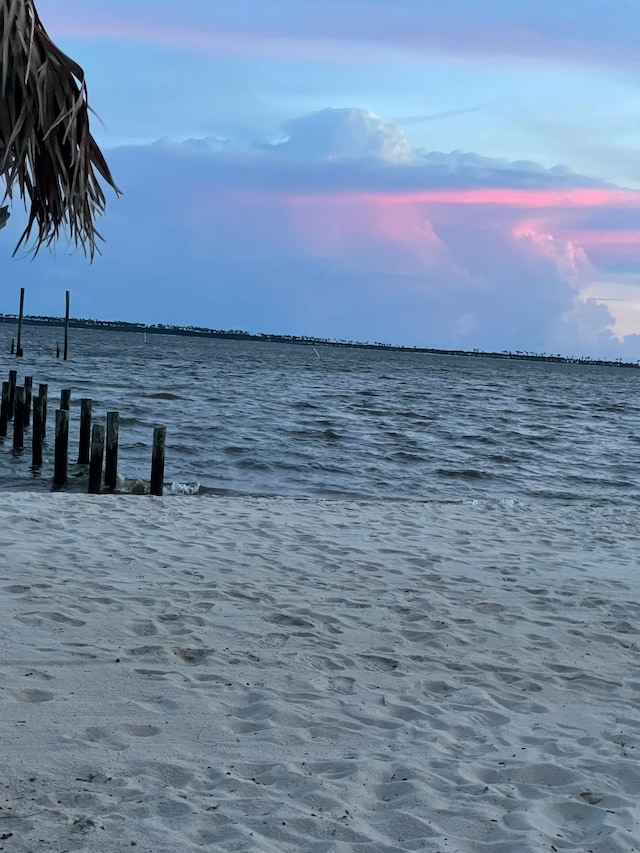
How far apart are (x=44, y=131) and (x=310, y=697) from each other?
3.34 meters

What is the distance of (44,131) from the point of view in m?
4.59

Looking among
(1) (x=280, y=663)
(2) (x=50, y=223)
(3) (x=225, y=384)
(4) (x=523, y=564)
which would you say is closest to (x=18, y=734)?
(1) (x=280, y=663)

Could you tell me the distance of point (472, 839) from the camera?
352 cm

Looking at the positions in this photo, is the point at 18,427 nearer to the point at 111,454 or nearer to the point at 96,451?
the point at 111,454

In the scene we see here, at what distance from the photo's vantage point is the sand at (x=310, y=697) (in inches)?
141

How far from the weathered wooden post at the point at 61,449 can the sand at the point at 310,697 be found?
628cm

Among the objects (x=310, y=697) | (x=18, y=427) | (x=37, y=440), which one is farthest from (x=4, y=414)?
(x=310, y=697)

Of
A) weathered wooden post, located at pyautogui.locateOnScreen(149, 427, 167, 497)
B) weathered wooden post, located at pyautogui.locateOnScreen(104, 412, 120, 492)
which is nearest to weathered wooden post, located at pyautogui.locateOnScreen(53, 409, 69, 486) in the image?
weathered wooden post, located at pyautogui.locateOnScreen(104, 412, 120, 492)

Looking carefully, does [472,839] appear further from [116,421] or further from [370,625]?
[116,421]

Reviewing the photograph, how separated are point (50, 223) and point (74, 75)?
0.96 metres

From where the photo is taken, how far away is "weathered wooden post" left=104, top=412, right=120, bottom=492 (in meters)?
15.4

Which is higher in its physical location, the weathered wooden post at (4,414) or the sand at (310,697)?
the weathered wooden post at (4,414)

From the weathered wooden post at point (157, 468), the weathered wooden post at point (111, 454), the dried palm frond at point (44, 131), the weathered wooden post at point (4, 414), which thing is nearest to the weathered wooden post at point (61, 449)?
the weathered wooden post at point (111, 454)

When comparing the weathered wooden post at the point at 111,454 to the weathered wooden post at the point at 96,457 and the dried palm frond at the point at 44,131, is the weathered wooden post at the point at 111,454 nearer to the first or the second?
the weathered wooden post at the point at 96,457
